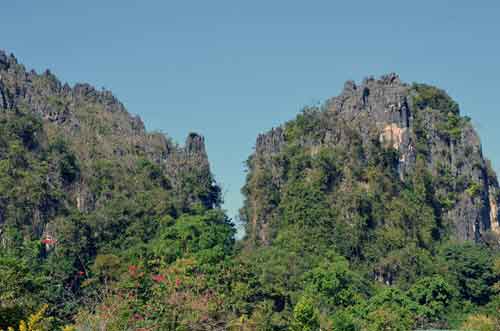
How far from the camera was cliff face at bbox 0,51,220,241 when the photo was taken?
5081cm

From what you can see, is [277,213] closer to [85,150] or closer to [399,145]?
[399,145]

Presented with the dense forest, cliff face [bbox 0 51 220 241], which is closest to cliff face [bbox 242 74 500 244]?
the dense forest

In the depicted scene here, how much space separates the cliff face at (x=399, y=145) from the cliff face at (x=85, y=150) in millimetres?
5362

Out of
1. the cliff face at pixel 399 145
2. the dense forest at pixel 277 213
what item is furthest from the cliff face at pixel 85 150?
the cliff face at pixel 399 145

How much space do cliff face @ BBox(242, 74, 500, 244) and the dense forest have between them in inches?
4.4

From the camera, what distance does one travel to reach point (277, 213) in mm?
55000

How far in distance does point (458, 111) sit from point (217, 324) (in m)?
37.5

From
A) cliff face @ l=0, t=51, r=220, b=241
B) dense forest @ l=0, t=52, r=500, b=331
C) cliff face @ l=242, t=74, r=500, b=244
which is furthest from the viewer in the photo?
cliff face @ l=242, t=74, r=500, b=244

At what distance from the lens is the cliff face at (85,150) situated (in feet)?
167

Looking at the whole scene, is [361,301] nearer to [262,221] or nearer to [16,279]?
[262,221]

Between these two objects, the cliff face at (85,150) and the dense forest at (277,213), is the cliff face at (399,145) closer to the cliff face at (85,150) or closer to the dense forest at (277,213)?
the dense forest at (277,213)

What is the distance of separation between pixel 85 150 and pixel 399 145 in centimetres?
2188

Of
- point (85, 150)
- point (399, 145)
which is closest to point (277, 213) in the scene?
point (399, 145)

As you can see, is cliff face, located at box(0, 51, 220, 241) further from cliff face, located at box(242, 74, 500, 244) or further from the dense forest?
cliff face, located at box(242, 74, 500, 244)
